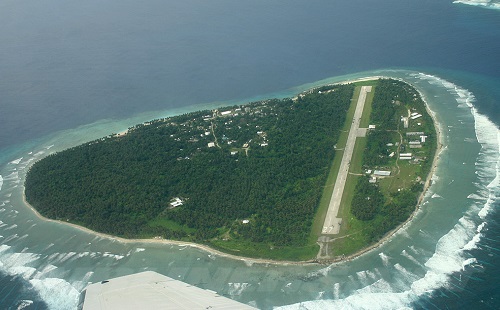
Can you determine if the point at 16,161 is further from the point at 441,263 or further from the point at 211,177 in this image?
the point at 441,263

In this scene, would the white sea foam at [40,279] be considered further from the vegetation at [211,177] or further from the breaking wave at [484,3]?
the breaking wave at [484,3]

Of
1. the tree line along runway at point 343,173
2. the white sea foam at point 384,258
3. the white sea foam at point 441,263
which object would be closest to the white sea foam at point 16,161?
the tree line along runway at point 343,173

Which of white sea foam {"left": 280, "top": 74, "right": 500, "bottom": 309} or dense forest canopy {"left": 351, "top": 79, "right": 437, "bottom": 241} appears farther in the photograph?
dense forest canopy {"left": 351, "top": 79, "right": 437, "bottom": 241}

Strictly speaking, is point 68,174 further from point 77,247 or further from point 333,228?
point 333,228

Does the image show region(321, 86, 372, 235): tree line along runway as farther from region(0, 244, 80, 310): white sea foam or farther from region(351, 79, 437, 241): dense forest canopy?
region(0, 244, 80, 310): white sea foam

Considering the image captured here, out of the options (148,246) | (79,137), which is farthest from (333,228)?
(79,137)

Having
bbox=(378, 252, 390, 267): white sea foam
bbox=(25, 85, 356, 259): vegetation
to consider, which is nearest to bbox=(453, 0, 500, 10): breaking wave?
bbox=(25, 85, 356, 259): vegetation
